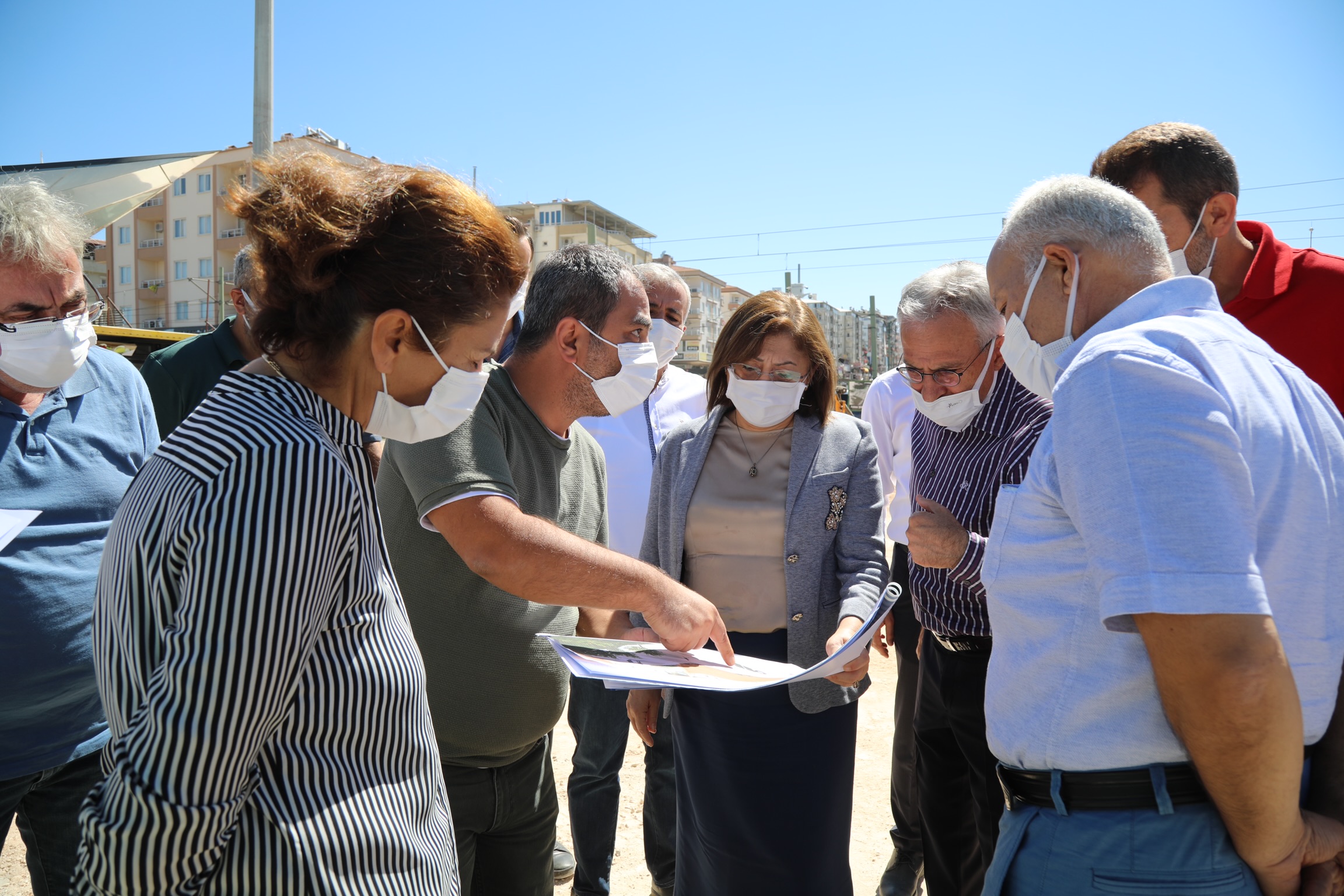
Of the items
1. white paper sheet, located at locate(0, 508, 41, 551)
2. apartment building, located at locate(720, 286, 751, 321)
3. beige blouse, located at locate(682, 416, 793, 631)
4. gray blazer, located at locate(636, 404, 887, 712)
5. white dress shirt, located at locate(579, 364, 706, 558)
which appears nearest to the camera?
white paper sheet, located at locate(0, 508, 41, 551)

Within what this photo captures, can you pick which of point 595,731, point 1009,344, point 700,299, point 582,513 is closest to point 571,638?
point 582,513

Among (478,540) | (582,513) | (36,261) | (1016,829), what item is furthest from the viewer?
(582,513)

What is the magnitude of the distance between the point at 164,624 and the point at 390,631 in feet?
1.04

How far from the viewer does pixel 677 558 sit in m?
2.65

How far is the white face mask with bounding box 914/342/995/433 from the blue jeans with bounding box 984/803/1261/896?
57.5 inches

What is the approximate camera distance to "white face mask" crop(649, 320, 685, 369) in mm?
3947

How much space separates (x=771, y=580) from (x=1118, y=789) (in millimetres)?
1343

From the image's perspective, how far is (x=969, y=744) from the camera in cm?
254

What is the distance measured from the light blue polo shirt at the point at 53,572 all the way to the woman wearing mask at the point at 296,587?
1.17 metres

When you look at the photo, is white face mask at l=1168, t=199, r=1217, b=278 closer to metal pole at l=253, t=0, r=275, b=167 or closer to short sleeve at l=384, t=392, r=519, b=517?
short sleeve at l=384, t=392, r=519, b=517

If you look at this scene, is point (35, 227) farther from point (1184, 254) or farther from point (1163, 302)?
point (1184, 254)

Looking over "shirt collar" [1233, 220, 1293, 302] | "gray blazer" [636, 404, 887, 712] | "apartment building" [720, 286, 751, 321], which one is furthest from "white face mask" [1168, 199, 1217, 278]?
"apartment building" [720, 286, 751, 321]

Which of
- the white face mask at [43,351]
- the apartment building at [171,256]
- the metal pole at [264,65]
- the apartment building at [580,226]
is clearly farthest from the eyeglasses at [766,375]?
the apartment building at [580,226]

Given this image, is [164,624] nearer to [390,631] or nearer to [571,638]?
[390,631]
